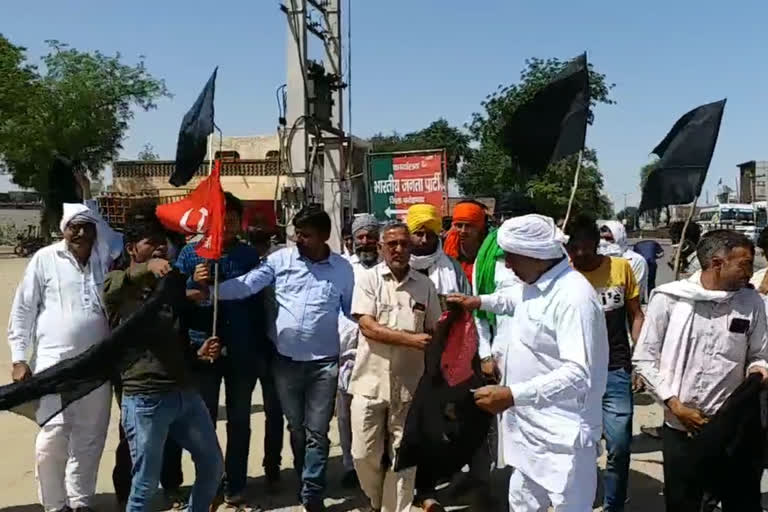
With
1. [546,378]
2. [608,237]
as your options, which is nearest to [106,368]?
[546,378]

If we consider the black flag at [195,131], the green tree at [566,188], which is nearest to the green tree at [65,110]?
the green tree at [566,188]

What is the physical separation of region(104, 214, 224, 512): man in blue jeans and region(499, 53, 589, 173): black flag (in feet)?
7.98

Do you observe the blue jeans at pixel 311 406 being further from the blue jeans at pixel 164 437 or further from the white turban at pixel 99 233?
the white turban at pixel 99 233

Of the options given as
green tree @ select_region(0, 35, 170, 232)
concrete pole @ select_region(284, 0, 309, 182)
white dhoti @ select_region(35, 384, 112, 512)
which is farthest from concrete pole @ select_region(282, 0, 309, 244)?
green tree @ select_region(0, 35, 170, 232)

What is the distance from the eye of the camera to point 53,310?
14.7 feet

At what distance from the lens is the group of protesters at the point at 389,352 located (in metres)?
3.20

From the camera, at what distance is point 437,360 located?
4016 millimetres

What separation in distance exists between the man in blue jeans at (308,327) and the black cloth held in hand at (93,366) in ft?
3.15

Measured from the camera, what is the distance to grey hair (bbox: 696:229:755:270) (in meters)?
3.56

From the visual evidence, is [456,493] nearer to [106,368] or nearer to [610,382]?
[610,382]

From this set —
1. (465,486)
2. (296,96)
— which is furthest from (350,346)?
(296,96)

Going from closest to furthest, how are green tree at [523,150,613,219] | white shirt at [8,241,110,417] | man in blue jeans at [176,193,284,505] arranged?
white shirt at [8,241,110,417] < man in blue jeans at [176,193,284,505] < green tree at [523,150,613,219]

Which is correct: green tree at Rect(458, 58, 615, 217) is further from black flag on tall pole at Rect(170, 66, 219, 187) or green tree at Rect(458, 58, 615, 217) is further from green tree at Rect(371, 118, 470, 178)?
green tree at Rect(371, 118, 470, 178)

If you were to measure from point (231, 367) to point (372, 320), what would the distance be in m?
1.15
